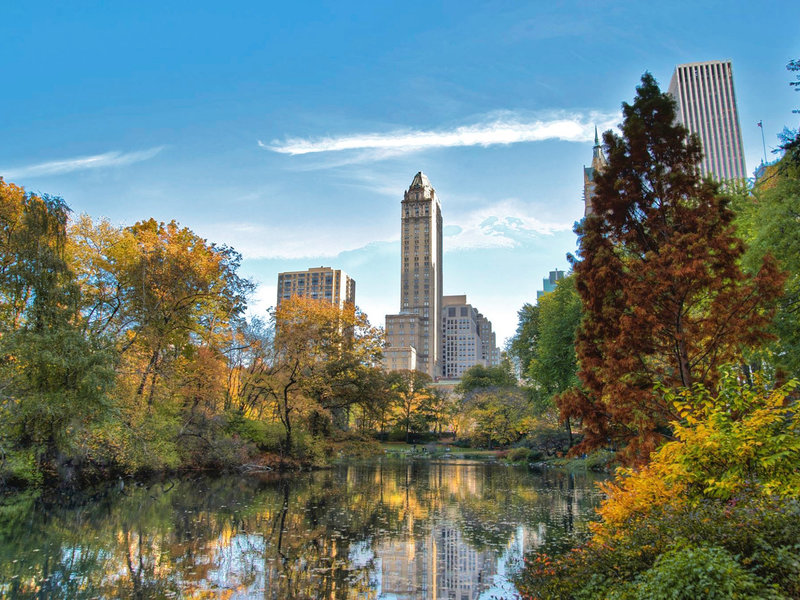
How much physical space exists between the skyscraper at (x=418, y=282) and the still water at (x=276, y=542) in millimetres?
144257

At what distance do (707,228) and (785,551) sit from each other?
7.66 meters

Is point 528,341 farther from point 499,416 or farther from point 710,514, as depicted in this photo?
point 710,514

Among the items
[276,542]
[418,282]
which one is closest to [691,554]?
[276,542]

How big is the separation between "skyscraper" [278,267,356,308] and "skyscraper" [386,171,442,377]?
59.3ft

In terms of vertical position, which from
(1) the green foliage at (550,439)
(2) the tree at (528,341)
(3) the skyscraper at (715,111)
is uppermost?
(3) the skyscraper at (715,111)

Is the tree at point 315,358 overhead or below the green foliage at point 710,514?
overhead

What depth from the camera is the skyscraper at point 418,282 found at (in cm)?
16750

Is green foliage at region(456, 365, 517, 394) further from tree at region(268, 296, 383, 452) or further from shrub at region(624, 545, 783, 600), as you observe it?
shrub at region(624, 545, 783, 600)

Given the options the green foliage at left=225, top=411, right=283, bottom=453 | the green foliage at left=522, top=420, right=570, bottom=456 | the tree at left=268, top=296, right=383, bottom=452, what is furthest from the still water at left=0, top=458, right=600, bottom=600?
the green foliage at left=522, top=420, right=570, bottom=456

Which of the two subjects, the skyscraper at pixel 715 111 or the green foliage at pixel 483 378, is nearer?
the green foliage at pixel 483 378

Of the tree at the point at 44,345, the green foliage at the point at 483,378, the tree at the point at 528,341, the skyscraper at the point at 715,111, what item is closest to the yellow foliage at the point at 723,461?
the tree at the point at 44,345

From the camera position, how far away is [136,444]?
24578 mm

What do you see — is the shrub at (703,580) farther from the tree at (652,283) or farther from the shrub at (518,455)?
the shrub at (518,455)

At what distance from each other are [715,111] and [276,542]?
15969cm
